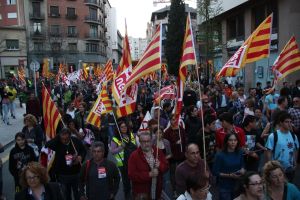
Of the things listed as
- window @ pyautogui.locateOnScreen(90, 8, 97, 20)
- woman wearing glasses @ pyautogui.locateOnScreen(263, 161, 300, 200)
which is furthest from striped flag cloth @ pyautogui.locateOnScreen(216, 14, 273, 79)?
window @ pyautogui.locateOnScreen(90, 8, 97, 20)

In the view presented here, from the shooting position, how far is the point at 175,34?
6081 cm

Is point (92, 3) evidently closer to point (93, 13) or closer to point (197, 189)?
point (93, 13)

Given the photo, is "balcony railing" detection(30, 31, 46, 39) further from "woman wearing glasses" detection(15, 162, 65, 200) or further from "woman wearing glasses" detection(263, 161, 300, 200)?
"woman wearing glasses" detection(263, 161, 300, 200)

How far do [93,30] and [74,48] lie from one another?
681 cm

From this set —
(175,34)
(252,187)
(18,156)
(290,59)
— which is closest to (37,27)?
(175,34)

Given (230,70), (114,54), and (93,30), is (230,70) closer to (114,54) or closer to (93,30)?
(93,30)

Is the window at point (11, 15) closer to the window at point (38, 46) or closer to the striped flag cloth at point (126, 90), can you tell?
the window at point (38, 46)

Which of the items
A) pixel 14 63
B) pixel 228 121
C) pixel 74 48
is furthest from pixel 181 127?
pixel 74 48

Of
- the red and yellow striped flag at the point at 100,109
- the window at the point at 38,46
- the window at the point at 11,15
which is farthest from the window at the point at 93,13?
the red and yellow striped flag at the point at 100,109

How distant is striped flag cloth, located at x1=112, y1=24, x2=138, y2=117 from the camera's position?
7.95 m

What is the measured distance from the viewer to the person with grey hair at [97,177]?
17.9ft

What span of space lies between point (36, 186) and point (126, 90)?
3.72 m

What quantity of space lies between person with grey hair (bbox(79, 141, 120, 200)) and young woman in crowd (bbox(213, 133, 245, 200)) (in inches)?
56.4

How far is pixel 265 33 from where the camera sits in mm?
9484
